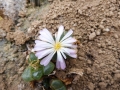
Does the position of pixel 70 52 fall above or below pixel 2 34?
below

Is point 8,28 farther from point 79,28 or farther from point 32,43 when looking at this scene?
point 79,28

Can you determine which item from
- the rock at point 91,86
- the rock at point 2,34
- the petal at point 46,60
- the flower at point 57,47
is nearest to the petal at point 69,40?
the flower at point 57,47

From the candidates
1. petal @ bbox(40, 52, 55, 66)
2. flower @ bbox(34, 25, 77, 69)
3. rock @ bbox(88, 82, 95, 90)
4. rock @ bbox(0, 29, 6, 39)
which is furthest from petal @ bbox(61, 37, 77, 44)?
rock @ bbox(0, 29, 6, 39)

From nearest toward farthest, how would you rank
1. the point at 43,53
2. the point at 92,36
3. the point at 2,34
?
the point at 43,53
the point at 92,36
the point at 2,34

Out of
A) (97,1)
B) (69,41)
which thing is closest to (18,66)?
(69,41)

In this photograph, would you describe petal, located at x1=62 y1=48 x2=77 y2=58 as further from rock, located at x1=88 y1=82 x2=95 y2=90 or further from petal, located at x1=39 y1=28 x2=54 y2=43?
rock, located at x1=88 y1=82 x2=95 y2=90

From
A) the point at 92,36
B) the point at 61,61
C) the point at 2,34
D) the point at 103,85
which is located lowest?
the point at 103,85

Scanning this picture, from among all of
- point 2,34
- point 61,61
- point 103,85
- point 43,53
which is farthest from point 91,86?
point 2,34

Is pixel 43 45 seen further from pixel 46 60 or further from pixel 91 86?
pixel 91 86
